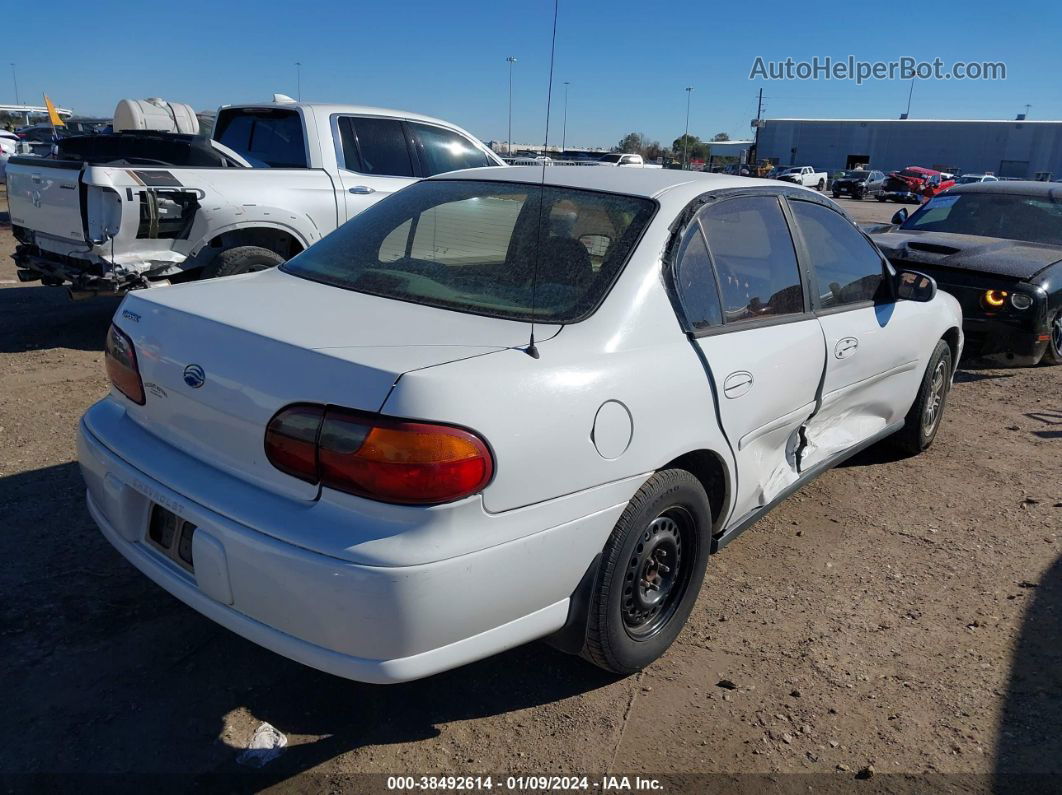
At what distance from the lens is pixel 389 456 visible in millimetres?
2037

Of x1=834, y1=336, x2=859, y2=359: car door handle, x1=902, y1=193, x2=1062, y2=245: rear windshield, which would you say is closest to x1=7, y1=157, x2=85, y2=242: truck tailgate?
x1=834, y1=336, x2=859, y2=359: car door handle

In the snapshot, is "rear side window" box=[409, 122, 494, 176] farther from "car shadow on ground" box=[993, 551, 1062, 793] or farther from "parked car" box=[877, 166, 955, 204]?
"parked car" box=[877, 166, 955, 204]

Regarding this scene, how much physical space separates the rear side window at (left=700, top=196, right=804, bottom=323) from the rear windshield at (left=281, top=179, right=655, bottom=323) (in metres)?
0.38

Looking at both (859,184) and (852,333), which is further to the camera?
(859,184)

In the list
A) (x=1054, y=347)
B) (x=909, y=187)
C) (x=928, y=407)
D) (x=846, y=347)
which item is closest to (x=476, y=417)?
(x=846, y=347)

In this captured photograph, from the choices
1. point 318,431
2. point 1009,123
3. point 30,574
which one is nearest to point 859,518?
point 318,431

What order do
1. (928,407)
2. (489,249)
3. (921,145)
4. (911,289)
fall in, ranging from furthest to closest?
1. (921,145)
2. (928,407)
3. (911,289)
4. (489,249)

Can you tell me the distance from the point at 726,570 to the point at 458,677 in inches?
54.6

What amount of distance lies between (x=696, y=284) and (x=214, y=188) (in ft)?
14.6

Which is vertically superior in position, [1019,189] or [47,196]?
[1019,189]

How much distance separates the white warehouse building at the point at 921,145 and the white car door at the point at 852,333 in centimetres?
6239

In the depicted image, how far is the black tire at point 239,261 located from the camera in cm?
603

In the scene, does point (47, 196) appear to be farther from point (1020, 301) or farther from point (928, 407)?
point (1020, 301)

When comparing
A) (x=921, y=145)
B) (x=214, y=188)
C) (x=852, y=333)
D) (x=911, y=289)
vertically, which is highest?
(x=921, y=145)
